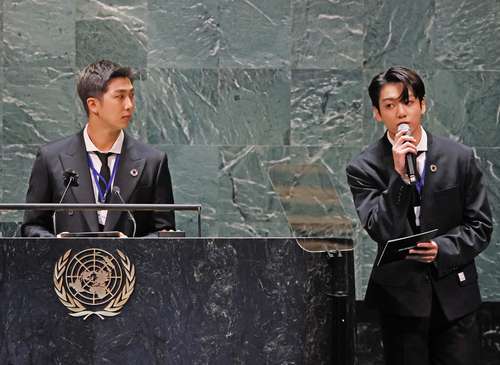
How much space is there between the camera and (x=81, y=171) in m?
5.51

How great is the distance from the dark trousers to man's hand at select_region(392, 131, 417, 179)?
0.65m

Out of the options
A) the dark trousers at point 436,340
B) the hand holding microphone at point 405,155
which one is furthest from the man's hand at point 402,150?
the dark trousers at point 436,340

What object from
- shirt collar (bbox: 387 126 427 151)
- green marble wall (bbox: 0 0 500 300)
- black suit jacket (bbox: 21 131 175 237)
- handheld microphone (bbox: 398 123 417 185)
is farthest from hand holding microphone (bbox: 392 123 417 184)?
green marble wall (bbox: 0 0 500 300)

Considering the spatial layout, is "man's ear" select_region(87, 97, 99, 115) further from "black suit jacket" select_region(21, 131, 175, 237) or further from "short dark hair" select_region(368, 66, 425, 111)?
"short dark hair" select_region(368, 66, 425, 111)

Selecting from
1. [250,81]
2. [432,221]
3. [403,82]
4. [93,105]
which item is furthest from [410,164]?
[250,81]

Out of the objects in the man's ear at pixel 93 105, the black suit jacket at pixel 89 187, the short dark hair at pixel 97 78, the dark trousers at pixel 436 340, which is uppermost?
the short dark hair at pixel 97 78

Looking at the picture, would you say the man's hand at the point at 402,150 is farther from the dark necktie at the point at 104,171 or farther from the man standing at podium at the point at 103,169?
the dark necktie at the point at 104,171

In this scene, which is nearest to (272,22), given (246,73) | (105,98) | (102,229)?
(246,73)

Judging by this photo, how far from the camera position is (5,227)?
7.56m

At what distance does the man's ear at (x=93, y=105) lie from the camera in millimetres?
5671

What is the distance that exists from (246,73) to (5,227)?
6.74ft

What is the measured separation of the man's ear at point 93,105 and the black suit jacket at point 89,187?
0.16m

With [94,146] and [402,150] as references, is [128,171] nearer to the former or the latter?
[94,146]

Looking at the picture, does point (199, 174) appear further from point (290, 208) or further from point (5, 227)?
point (290, 208)
